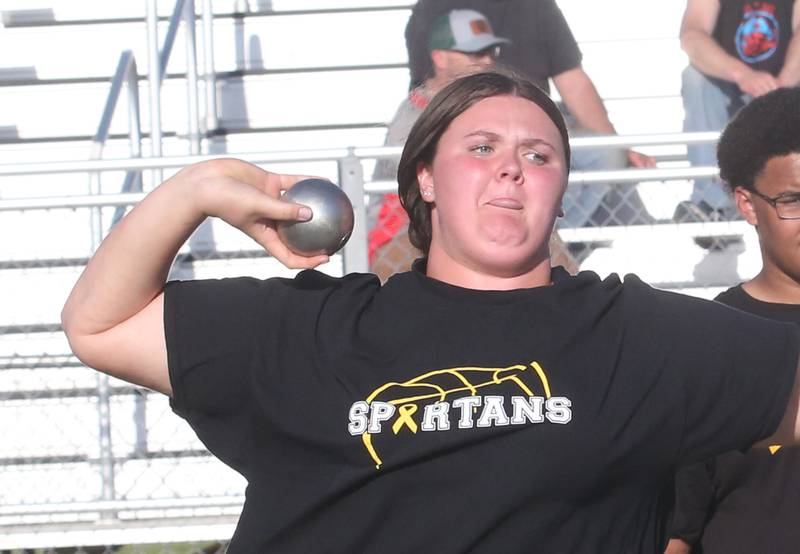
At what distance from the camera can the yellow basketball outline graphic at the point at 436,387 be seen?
182cm

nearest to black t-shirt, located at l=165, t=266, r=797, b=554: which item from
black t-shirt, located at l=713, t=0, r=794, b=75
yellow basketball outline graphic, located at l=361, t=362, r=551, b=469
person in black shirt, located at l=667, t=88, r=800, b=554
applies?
yellow basketball outline graphic, located at l=361, t=362, r=551, b=469

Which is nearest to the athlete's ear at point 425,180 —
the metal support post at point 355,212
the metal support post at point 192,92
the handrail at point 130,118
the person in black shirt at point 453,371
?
the person in black shirt at point 453,371

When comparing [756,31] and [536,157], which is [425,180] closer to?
[536,157]

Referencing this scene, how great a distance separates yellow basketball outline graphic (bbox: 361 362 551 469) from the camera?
5.98 feet

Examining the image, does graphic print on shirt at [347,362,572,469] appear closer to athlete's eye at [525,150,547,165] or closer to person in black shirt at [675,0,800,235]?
athlete's eye at [525,150,547,165]

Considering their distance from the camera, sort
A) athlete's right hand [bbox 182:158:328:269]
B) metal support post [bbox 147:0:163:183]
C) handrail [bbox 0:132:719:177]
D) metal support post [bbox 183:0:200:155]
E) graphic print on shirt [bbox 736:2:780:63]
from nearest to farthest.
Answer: athlete's right hand [bbox 182:158:328:269], handrail [bbox 0:132:719:177], graphic print on shirt [bbox 736:2:780:63], metal support post [bbox 147:0:163:183], metal support post [bbox 183:0:200:155]

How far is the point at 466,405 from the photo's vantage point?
182 cm

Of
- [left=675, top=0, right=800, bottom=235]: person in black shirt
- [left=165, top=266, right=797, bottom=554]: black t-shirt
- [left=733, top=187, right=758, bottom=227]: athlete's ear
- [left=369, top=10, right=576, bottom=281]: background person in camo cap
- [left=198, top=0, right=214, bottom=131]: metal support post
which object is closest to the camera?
[left=165, top=266, right=797, bottom=554]: black t-shirt

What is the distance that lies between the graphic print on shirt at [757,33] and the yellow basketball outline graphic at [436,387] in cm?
380

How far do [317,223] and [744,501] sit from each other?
40.7 inches

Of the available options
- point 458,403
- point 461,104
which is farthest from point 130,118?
point 458,403

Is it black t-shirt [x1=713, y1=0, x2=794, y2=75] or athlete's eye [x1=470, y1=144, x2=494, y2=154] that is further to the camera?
black t-shirt [x1=713, y1=0, x2=794, y2=75]

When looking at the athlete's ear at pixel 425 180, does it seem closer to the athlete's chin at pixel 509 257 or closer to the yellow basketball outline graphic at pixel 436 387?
the athlete's chin at pixel 509 257

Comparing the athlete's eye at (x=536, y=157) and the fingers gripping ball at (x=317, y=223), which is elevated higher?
the athlete's eye at (x=536, y=157)
